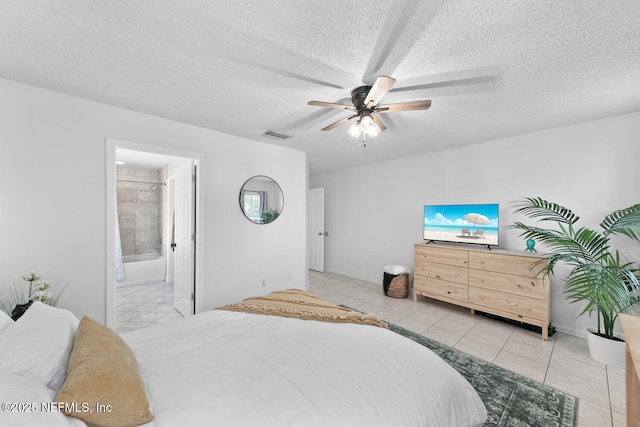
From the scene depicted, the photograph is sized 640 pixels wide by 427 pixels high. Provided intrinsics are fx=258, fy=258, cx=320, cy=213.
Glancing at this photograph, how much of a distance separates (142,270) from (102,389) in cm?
491

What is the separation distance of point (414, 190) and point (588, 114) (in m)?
2.27

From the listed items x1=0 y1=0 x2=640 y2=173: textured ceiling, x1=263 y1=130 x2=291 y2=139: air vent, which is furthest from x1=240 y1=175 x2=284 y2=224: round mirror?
x1=0 y1=0 x2=640 y2=173: textured ceiling

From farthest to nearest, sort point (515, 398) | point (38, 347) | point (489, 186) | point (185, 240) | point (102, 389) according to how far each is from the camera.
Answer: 1. point (489, 186)
2. point (185, 240)
3. point (515, 398)
4. point (38, 347)
5. point (102, 389)

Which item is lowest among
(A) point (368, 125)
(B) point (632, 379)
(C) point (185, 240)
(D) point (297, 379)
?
(B) point (632, 379)

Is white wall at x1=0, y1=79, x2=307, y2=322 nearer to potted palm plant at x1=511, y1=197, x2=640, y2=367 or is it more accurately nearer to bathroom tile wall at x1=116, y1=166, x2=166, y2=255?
bathroom tile wall at x1=116, y1=166, x2=166, y2=255

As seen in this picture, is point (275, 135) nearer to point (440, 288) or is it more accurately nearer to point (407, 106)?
point (407, 106)

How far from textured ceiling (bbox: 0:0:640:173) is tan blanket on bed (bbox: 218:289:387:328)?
5.82 ft

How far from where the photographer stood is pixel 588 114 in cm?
272

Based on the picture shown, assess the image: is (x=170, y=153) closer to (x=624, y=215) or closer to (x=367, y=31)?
(x=367, y=31)

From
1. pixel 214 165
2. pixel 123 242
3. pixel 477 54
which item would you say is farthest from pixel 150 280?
pixel 477 54

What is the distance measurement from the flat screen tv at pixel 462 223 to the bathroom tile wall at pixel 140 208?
5438 mm

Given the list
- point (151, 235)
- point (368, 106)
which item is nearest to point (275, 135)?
point (368, 106)

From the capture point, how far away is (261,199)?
3812 mm

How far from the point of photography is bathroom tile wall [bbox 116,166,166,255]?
5.41 metres
